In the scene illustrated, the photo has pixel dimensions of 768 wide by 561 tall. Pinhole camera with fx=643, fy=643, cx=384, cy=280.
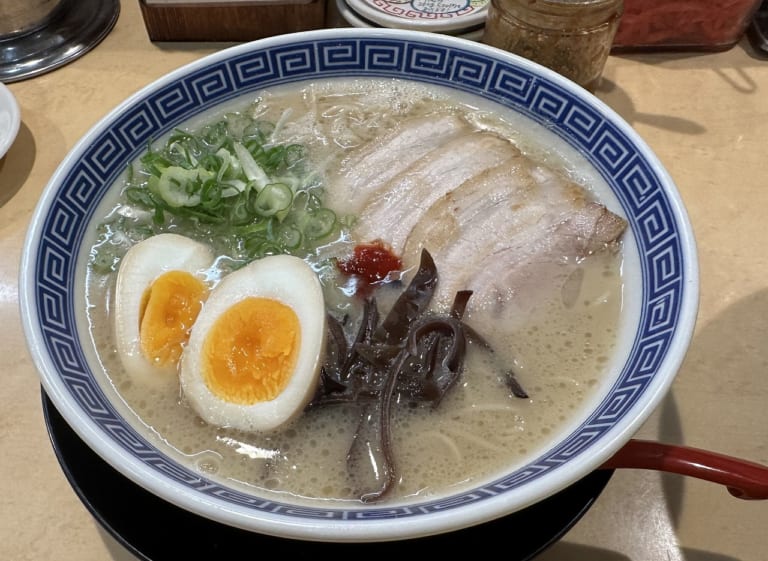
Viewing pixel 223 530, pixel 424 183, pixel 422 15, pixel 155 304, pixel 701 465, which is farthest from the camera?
pixel 422 15

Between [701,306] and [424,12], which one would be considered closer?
[701,306]

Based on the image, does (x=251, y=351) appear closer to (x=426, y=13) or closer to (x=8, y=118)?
(x=8, y=118)

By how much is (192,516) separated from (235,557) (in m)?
0.11

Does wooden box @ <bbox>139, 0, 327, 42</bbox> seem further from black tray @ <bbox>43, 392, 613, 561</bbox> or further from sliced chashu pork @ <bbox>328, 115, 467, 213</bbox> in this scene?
black tray @ <bbox>43, 392, 613, 561</bbox>

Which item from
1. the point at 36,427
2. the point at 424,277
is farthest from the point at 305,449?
the point at 36,427

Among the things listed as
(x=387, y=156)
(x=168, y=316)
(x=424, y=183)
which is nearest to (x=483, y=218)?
(x=424, y=183)

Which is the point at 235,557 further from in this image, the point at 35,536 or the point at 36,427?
the point at 36,427

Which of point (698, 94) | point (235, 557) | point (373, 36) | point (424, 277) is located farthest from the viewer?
point (698, 94)

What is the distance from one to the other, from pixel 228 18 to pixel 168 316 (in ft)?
4.46

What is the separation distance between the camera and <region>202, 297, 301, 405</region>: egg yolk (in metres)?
1.14

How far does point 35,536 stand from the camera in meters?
1.25

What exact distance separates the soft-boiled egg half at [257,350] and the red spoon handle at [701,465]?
21.1 inches

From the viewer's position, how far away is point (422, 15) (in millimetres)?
2148

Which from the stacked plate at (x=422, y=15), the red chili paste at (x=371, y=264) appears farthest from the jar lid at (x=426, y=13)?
the red chili paste at (x=371, y=264)
